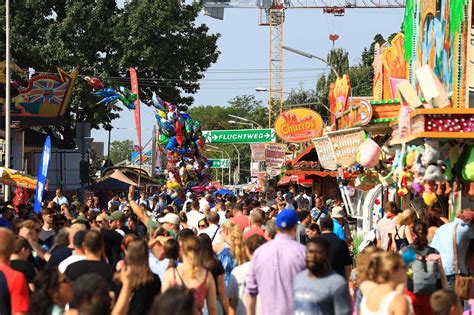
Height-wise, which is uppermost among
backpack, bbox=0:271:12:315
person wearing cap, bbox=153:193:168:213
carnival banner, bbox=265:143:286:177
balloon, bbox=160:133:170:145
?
balloon, bbox=160:133:170:145

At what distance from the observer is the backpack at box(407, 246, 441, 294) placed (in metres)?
10.7

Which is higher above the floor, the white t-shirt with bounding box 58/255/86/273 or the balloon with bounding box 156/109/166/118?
the balloon with bounding box 156/109/166/118

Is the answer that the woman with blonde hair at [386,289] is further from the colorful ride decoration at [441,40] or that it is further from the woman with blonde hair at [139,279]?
the colorful ride decoration at [441,40]

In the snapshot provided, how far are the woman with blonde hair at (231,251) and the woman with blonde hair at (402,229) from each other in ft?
10.6

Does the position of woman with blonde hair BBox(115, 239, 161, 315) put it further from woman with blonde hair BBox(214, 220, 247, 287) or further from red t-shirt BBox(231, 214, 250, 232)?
red t-shirt BBox(231, 214, 250, 232)

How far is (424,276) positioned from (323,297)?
2.25 m

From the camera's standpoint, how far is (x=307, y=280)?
895 cm

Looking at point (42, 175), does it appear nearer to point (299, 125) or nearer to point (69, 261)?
point (69, 261)

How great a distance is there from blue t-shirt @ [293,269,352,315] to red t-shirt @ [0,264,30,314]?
2.03 m

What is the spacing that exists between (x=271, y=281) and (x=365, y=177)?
48.3 ft

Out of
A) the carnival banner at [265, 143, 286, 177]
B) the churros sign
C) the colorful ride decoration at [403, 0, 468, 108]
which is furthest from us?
the carnival banner at [265, 143, 286, 177]

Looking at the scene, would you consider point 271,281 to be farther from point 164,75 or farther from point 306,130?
point 164,75

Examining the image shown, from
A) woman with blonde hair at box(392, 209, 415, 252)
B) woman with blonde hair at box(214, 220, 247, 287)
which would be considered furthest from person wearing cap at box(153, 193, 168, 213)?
woman with blonde hair at box(214, 220, 247, 287)

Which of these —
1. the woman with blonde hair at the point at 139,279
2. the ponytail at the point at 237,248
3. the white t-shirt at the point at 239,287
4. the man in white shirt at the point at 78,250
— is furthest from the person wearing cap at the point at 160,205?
the woman with blonde hair at the point at 139,279
